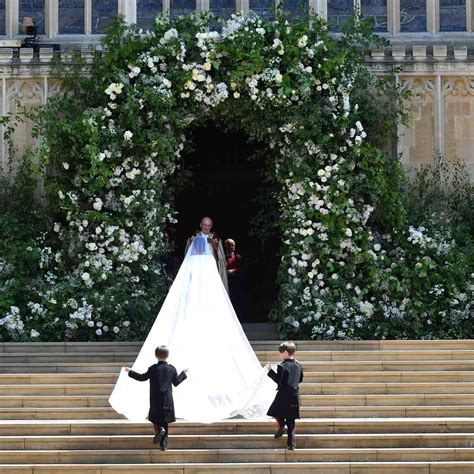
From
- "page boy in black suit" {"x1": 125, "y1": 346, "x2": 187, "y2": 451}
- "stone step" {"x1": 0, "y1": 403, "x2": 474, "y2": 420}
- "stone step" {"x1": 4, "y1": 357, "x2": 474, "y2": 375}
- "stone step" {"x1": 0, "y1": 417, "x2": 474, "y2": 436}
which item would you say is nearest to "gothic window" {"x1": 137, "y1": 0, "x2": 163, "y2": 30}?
"stone step" {"x1": 4, "y1": 357, "x2": 474, "y2": 375}

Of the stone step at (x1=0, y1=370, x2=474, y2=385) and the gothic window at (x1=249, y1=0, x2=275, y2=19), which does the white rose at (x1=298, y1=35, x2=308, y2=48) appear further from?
the stone step at (x1=0, y1=370, x2=474, y2=385)

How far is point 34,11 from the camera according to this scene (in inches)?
1054

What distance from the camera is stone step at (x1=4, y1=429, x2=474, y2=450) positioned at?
18.3 m

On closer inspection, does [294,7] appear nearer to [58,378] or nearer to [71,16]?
[71,16]

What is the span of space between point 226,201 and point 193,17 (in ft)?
13.4

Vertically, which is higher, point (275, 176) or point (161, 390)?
point (275, 176)

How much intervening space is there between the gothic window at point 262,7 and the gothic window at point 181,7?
1004 millimetres

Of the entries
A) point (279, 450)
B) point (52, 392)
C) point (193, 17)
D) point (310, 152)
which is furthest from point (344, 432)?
point (193, 17)

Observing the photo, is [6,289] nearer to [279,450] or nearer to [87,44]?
[87,44]

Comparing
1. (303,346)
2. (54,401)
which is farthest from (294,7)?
(54,401)

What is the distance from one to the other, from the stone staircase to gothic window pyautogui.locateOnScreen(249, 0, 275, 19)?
735 centimetres

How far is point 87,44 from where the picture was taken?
26250 mm

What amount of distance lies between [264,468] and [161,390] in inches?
57.5

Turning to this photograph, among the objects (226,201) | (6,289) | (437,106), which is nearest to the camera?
(6,289)
